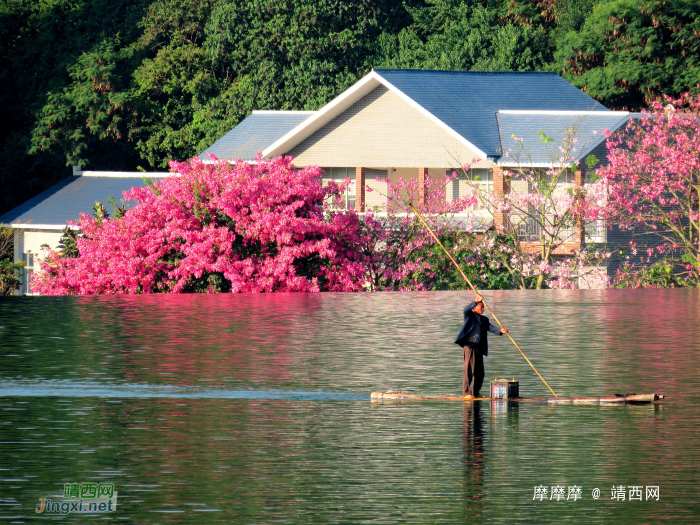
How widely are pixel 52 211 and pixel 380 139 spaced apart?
14800mm

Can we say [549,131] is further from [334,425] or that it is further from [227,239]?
[334,425]

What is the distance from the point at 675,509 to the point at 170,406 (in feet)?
24.0

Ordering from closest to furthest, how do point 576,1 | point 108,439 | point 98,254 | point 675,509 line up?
point 675,509
point 108,439
point 98,254
point 576,1

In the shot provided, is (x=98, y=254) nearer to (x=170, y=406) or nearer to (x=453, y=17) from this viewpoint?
(x=170, y=406)

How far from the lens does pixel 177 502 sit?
10.5m

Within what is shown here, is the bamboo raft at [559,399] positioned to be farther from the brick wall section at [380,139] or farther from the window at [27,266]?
the window at [27,266]

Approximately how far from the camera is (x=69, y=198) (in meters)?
51.1

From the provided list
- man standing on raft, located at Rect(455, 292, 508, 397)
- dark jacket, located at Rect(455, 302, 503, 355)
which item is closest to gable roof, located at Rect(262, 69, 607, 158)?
man standing on raft, located at Rect(455, 292, 508, 397)

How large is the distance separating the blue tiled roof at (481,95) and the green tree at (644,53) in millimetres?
5677

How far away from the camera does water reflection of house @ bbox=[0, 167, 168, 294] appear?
162 feet

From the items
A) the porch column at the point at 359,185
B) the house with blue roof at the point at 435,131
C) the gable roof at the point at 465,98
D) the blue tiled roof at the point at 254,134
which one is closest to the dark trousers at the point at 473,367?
the house with blue roof at the point at 435,131

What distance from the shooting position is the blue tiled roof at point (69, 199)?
49.4 meters

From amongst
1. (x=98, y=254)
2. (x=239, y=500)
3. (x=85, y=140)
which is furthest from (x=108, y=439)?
(x=85, y=140)

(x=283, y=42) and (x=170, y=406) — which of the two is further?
(x=283, y=42)
